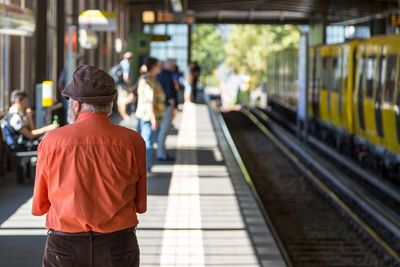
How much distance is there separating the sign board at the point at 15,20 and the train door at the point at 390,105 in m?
5.88

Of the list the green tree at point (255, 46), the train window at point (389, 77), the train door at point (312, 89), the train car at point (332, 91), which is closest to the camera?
the train window at point (389, 77)

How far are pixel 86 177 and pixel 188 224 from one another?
6535mm

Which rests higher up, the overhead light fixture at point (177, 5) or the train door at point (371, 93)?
the overhead light fixture at point (177, 5)

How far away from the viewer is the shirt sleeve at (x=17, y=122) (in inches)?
514

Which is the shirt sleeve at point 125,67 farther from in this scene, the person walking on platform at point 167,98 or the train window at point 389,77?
the train window at point 389,77

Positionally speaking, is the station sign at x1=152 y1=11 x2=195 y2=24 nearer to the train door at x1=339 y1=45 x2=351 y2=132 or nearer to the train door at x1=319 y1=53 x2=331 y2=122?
the train door at x1=319 y1=53 x2=331 y2=122

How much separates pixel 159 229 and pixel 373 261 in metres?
2.50

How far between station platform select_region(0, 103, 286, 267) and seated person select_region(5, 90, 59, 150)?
60 cm

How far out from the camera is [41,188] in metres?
4.69

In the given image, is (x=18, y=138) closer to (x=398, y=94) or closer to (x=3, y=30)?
(x=3, y=30)

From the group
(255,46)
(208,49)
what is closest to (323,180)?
(255,46)

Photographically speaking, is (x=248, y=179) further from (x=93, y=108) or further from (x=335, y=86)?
(x=93, y=108)

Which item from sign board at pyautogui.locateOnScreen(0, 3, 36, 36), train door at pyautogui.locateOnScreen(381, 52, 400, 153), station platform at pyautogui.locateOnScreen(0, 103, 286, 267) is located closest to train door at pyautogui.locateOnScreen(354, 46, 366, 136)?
train door at pyautogui.locateOnScreen(381, 52, 400, 153)

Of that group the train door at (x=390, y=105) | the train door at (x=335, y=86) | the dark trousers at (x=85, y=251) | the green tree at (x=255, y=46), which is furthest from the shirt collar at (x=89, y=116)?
the green tree at (x=255, y=46)
